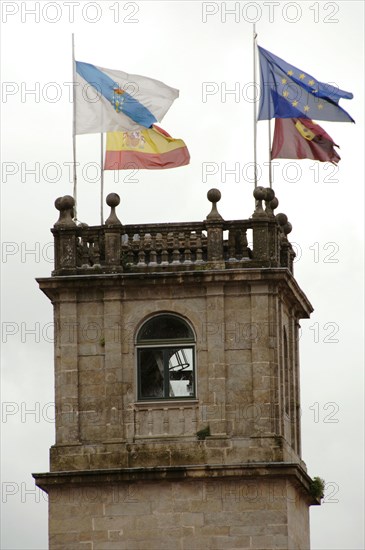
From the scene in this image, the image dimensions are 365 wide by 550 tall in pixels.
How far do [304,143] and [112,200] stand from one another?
5721mm

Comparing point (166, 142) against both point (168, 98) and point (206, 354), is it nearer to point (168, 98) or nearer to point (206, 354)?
point (168, 98)

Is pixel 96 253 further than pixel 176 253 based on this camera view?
Yes

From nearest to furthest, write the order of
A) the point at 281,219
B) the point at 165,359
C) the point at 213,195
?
1. the point at 165,359
2. the point at 213,195
3. the point at 281,219

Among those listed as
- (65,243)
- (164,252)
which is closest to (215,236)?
(164,252)

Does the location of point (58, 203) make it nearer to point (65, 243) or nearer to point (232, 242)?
point (65, 243)

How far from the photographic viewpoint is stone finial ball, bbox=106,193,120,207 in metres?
63.2

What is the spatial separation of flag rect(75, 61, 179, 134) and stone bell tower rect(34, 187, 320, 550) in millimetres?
2256

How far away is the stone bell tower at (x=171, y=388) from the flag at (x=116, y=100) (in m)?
2.26

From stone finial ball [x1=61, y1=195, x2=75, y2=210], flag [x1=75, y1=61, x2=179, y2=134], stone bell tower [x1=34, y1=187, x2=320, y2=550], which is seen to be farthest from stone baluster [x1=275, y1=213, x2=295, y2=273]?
stone finial ball [x1=61, y1=195, x2=75, y2=210]

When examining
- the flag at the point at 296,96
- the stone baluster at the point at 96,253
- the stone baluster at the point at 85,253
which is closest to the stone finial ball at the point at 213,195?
the flag at the point at 296,96

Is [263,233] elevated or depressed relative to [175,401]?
elevated

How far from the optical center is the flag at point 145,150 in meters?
63.5

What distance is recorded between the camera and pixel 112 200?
6325 cm

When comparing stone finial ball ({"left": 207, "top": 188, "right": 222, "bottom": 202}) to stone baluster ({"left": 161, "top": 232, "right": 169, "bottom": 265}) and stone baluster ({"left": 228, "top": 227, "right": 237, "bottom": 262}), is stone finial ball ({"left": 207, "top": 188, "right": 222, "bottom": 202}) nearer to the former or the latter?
stone baluster ({"left": 228, "top": 227, "right": 237, "bottom": 262})
